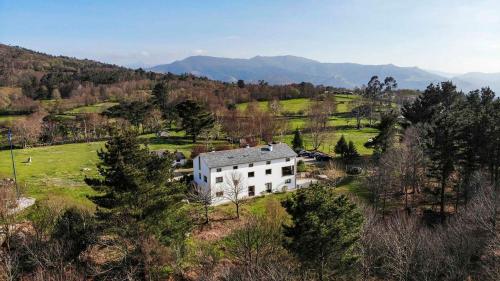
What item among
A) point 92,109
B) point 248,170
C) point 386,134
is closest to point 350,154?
point 386,134

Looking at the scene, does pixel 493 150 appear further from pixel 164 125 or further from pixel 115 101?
pixel 115 101

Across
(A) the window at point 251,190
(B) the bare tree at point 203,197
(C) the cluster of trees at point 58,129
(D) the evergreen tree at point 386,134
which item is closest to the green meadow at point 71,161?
(C) the cluster of trees at point 58,129

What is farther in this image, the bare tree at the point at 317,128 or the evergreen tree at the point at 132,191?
the bare tree at the point at 317,128

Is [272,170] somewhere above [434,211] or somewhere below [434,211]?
above

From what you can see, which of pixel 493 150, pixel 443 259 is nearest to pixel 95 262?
pixel 443 259

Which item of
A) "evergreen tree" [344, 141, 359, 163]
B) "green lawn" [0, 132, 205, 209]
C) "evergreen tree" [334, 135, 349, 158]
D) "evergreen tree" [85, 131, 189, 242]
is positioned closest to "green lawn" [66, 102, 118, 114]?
"green lawn" [0, 132, 205, 209]

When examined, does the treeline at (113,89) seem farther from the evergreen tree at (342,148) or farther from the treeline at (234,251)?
the treeline at (234,251)

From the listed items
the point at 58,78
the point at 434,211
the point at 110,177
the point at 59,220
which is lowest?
the point at 434,211

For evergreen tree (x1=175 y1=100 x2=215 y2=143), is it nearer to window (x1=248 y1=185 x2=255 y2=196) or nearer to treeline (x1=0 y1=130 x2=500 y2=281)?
window (x1=248 y1=185 x2=255 y2=196)
